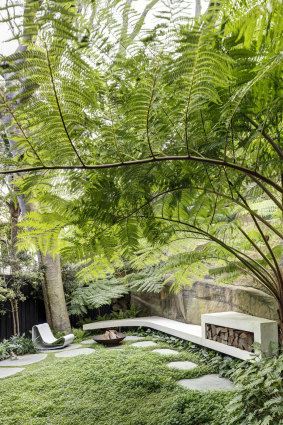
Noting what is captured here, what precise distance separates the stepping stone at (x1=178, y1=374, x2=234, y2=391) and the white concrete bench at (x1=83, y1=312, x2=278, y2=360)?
17.0 inches

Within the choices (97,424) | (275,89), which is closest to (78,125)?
(275,89)

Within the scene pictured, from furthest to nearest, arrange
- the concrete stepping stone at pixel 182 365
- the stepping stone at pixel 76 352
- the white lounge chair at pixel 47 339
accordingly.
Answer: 1. the white lounge chair at pixel 47 339
2. the stepping stone at pixel 76 352
3. the concrete stepping stone at pixel 182 365

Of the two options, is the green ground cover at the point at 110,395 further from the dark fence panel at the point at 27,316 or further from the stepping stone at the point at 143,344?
the dark fence panel at the point at 27,316

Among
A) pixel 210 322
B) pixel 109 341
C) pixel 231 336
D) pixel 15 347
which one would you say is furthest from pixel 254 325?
pixel 15 347

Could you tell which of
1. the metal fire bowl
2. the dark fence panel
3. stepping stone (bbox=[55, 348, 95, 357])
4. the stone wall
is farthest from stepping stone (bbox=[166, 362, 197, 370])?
the dark fence panel

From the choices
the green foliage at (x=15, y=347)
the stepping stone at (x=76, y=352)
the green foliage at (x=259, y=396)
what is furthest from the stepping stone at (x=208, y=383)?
the green foliage at (x=15, y=347)

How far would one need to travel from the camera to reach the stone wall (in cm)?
506

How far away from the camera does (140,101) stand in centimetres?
113

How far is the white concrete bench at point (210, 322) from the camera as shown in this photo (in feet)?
14.3

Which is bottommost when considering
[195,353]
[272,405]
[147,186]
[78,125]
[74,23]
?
[195,353]

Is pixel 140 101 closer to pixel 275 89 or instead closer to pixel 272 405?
pixel 275 89

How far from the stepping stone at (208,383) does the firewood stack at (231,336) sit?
1.77 feet

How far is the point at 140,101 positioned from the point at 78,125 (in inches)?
9.9

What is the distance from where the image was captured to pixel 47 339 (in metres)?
7.18
